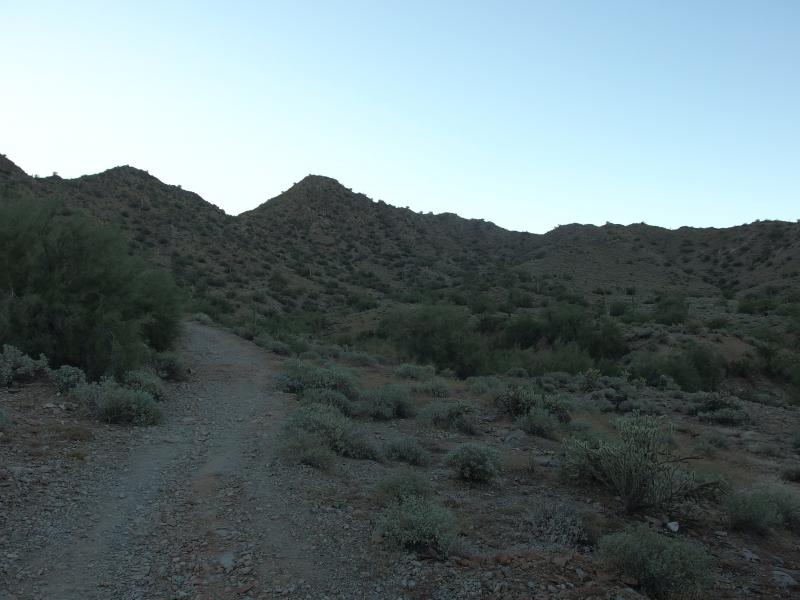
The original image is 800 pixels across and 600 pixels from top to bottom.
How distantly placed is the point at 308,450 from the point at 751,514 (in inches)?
244

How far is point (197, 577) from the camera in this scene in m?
5.61

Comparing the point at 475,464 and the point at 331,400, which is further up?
the point at 475,464

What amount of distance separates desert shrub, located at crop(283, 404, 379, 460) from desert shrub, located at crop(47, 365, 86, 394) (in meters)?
4.00

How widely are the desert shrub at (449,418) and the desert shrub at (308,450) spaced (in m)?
3.98

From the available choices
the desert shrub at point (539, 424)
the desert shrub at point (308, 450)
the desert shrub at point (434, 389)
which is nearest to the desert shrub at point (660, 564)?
the desert shrub at point (308, 450)

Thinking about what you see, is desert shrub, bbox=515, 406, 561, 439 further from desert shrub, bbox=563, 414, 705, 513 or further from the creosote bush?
the creosote bush

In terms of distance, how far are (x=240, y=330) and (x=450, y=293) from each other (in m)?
24.6

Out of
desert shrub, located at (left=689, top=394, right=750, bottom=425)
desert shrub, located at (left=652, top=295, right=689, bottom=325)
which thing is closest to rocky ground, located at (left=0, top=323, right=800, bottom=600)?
desert shrub, located at (left=689, top=394, right=750, bottom=425)

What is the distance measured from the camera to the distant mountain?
147 ft

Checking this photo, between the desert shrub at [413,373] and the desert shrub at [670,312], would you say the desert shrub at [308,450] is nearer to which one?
the desert shrub at [413,373]

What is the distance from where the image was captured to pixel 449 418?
1325cm

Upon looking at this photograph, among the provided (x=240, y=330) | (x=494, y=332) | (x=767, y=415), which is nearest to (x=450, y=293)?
(x=494, y=332)

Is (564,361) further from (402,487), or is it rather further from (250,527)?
(250,527)

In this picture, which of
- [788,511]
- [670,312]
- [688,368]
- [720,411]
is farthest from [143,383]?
[670,312]
